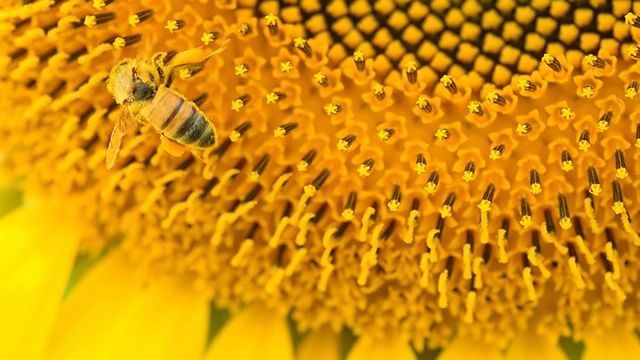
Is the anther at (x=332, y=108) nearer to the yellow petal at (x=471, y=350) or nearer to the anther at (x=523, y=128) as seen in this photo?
the anther at (x=523, y=128)

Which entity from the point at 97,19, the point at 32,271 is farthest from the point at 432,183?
the point at 32,271

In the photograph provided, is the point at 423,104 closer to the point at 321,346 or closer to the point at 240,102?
the point at 240,102

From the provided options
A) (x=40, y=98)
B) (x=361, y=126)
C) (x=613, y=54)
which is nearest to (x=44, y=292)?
(x=40, y=98)

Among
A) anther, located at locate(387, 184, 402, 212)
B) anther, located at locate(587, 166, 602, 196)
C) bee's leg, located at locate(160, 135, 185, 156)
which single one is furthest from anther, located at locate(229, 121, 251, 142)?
anther, located at locate(587, 166, 602, 196)

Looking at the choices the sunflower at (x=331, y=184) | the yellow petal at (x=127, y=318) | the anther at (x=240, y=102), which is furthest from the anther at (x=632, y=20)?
the yellow petal at (x=127, y=318)

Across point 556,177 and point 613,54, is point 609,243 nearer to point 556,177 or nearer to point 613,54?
point 556,177
